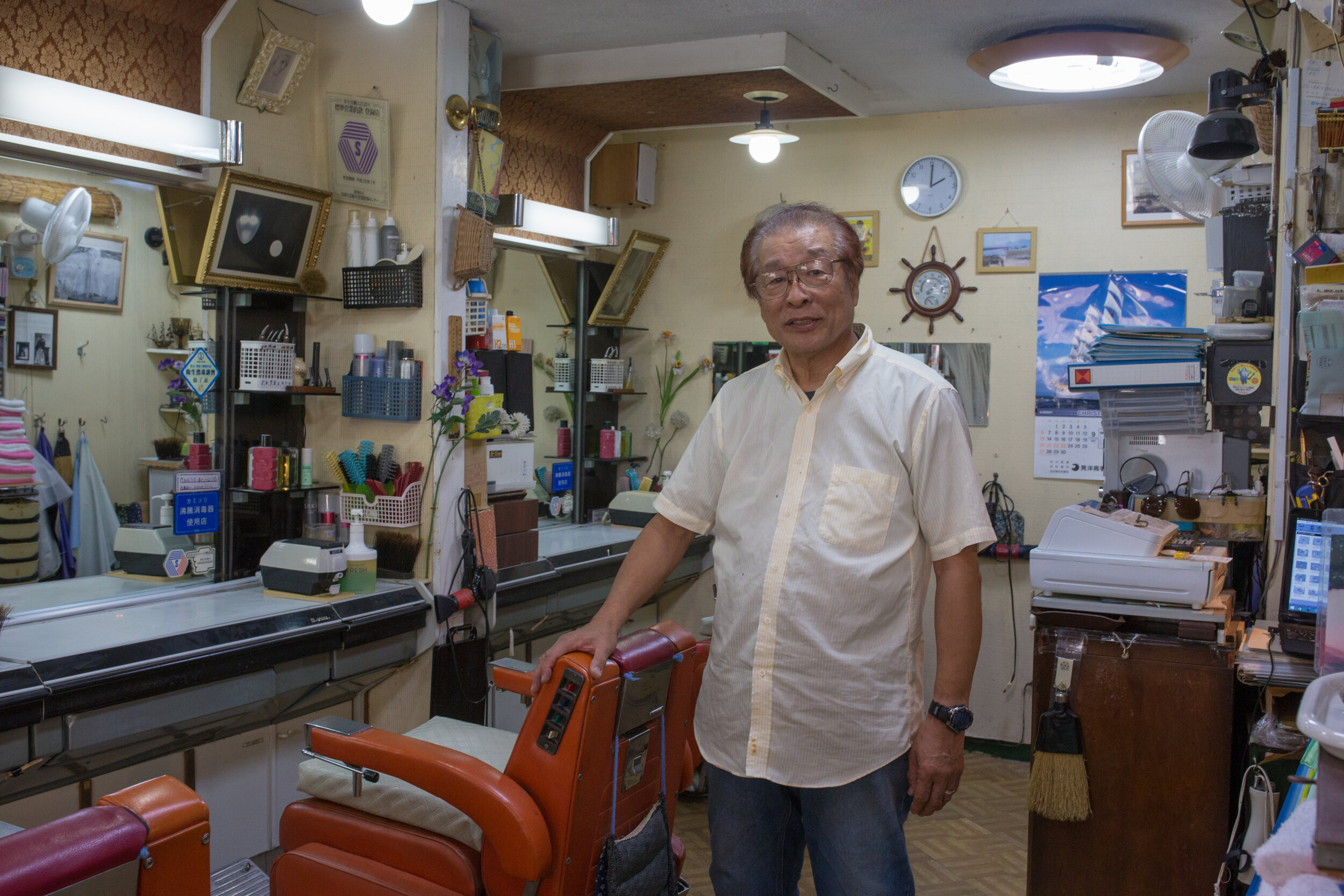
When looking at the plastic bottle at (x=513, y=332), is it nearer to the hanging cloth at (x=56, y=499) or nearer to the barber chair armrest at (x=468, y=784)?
the hanging cloth at (x=56, y=499)

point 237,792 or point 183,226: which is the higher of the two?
point 183,226

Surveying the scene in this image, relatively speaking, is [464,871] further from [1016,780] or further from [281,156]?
[1016,780]

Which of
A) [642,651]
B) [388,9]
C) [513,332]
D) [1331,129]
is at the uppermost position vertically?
[388,9]

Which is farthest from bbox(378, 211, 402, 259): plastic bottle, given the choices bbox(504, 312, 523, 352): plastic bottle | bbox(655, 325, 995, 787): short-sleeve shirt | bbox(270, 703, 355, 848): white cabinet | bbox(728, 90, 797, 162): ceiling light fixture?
bbox(655, 325, 995, 787): short-sleeve shirt

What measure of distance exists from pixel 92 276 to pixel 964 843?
3.90m

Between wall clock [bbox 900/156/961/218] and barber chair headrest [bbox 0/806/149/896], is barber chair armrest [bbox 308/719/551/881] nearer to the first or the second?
barber chair headrest [bbox 0/806/149/896]

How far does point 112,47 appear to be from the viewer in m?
3.36

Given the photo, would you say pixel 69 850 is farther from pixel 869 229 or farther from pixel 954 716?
pixel 869 229

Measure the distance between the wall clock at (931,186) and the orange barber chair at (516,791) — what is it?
3612mm

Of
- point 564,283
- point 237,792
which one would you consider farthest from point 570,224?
point 237,792

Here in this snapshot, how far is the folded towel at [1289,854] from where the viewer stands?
1.08 metres

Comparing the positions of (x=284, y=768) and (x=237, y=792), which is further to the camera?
(x=284, y=768)

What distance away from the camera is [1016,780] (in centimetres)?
486

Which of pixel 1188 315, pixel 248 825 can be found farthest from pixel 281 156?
pixel 1188 315
